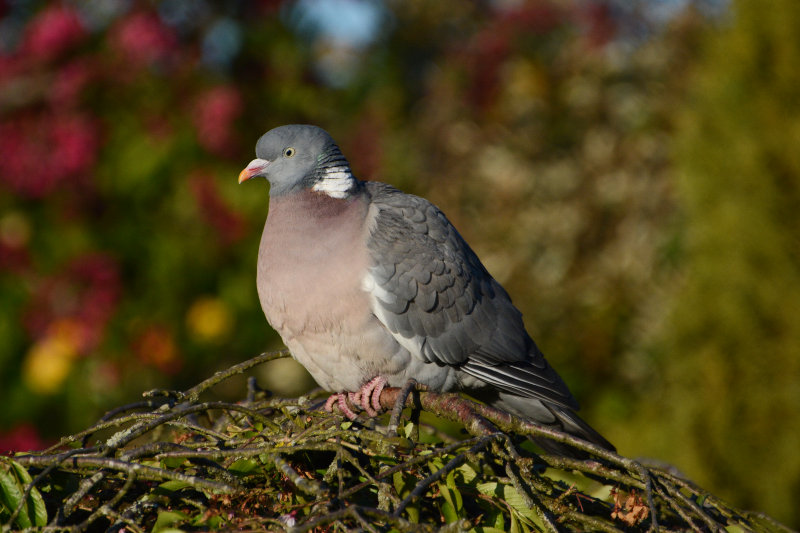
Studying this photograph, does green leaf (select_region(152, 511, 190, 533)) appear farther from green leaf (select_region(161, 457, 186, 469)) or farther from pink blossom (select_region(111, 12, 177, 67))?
pink blossom (select_region(111, 12, 177, 67))

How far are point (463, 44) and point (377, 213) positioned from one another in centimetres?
544

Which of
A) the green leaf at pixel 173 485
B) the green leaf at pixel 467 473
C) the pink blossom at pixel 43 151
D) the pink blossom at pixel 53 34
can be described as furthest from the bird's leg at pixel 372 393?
the pink blossom at pixel 53 34

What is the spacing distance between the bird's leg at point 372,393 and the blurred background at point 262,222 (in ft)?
7.42

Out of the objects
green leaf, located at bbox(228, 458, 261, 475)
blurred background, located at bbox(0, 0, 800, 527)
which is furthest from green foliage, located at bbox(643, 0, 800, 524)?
green leaf, located at bbox(228, 458, 261, 475)

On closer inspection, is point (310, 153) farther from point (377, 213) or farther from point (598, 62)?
point (598, 62)

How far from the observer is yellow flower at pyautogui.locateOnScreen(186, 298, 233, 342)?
455 cm

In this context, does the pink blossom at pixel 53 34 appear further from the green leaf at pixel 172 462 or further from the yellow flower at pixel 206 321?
the green leaf at pixel 172 462

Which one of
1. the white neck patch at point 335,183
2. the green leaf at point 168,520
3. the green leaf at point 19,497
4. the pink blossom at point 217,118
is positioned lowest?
the green leaf at point 168,520

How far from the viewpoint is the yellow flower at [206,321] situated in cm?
455

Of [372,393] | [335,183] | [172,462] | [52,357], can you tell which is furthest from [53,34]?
[172,462]

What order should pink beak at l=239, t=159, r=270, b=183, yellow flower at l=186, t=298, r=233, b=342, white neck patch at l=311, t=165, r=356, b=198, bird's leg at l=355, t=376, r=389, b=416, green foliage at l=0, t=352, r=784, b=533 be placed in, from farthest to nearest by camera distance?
yellow flower at l=186, t=298, r=233, b=342, pink beak at l=239, t=159, r=270, b=183, white neck patch at l=311, t=165, r=356, b=198, bird's leg at l=355, t=376, r=389, b=416, green foliage at l=0, t=352, r=784, b=533

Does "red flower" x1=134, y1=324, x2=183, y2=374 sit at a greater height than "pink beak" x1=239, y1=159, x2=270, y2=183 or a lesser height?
lesser

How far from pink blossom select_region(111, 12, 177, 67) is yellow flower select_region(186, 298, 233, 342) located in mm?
1386

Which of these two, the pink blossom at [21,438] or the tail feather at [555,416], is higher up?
the tail feather at [555,416]
